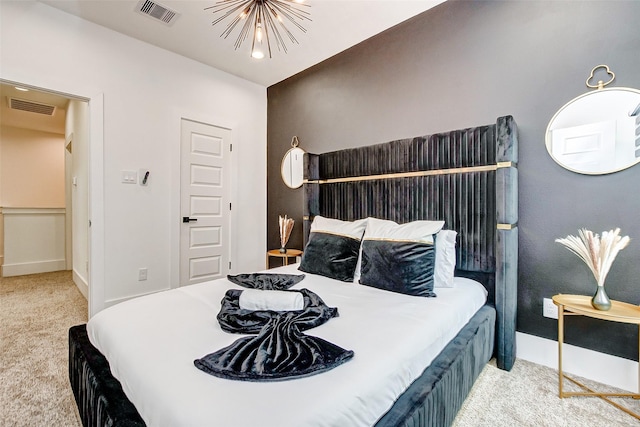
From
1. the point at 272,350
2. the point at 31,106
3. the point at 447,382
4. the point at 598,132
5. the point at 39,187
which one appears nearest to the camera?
the point at 272,350

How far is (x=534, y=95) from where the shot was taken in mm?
2053

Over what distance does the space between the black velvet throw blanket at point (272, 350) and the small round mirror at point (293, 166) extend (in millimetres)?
2471

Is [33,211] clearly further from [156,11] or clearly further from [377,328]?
[377,328]

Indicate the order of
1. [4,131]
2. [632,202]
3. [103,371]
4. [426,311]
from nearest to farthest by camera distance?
[103,371]
[426,311]
[632,202]
[4,131]

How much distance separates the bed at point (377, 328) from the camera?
88 cm

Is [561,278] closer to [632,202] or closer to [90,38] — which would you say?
[632,202]

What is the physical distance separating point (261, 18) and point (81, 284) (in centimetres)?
391

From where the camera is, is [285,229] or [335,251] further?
[285,229]

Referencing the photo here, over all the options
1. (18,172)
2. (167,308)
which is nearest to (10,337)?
(167,308)

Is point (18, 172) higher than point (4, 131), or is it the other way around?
point (4, 131)

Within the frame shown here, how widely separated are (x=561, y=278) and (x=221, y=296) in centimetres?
226

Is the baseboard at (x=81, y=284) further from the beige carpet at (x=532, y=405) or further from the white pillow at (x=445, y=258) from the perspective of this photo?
the beige carpet at (x=532, y=405)

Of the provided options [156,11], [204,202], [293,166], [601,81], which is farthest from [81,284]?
[601,81]

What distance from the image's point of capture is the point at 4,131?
493cm
